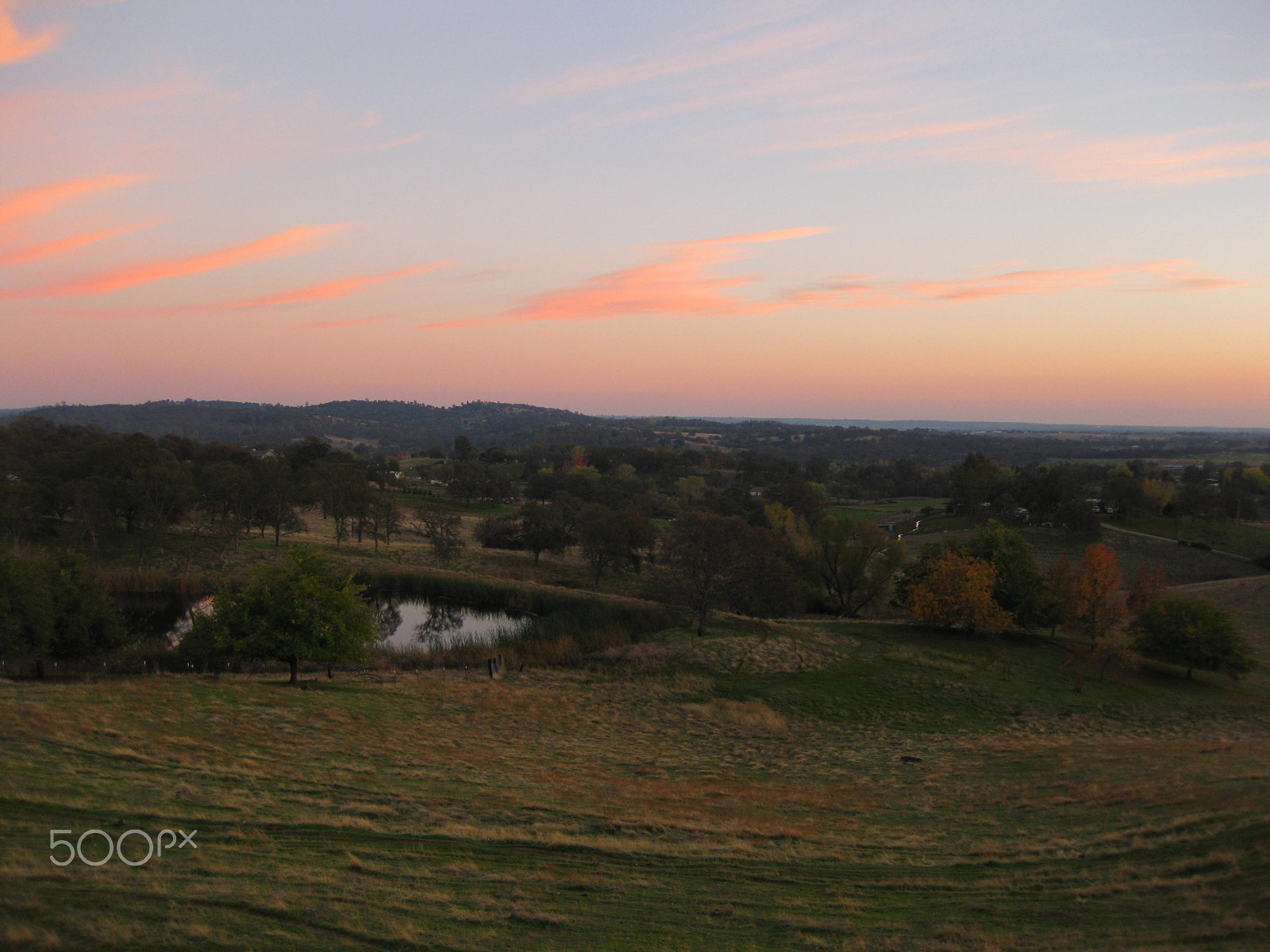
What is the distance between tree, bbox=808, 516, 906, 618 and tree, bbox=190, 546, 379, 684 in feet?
111

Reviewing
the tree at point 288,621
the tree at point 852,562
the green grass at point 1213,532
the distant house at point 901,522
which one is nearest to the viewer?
the tree at point 288,621

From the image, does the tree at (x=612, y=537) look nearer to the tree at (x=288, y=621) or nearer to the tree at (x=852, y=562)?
the tree at (x=852, y=562)

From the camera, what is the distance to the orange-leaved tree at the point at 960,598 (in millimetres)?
37344

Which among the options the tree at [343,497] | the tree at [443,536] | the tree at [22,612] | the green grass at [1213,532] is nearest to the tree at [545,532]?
the tree at [443,536]

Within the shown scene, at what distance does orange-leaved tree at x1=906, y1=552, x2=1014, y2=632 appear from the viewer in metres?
37.3

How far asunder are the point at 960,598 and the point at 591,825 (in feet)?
A: 101

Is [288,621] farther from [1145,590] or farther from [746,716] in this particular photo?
[1145,590]

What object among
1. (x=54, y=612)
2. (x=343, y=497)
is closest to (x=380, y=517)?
(x=343, y=497)

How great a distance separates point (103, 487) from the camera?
5412 centimetres

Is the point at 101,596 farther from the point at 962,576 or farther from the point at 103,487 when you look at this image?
the point at 962,576

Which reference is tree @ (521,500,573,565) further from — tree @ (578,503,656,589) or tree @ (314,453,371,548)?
tree @ (314,453,371,548)

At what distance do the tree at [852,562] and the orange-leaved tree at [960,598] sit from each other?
332 inches

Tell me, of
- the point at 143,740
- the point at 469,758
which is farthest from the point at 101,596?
the point at 469,758

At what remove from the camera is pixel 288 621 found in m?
24.0
